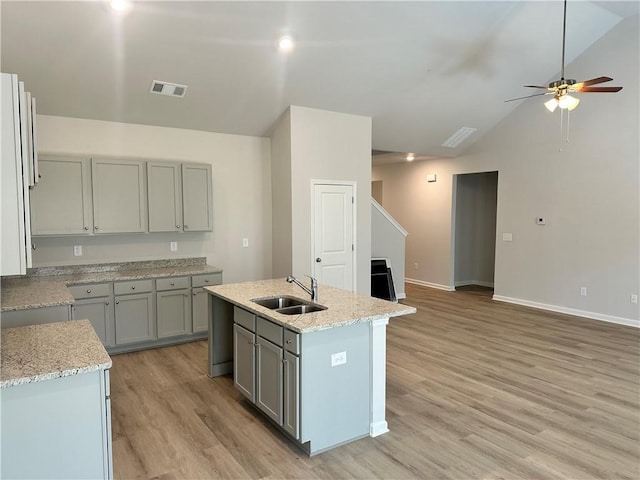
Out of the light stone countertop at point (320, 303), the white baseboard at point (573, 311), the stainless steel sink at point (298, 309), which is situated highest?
the light stone countertop at point (320, 303)

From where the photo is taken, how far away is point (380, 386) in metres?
2.98

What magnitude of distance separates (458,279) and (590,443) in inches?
248

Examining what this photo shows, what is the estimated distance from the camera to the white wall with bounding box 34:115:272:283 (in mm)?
4668

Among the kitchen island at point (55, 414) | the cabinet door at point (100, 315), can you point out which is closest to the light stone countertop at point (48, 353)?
the kitchen island at point (55, 414)

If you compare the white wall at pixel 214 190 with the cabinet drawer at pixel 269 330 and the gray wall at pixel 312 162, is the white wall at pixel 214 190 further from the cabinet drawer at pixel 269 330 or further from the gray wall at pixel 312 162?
the cabinet drawer at pixel 269 330

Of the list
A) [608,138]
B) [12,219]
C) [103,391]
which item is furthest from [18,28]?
[608,138]

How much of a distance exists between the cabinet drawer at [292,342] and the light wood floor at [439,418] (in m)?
0.70

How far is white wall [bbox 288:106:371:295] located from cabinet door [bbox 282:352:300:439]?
Result: 109 inches

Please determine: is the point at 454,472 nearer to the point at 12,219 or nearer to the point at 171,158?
the point at 12,219

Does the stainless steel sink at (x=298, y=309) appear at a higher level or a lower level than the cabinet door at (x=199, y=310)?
higher

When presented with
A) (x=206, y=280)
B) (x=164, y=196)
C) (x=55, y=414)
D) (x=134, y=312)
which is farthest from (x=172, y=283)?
(x=55, y=414)

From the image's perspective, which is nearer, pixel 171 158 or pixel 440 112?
A: pixel 171 158

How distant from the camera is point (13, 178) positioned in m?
1.79

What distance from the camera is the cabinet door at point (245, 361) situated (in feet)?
10.4
